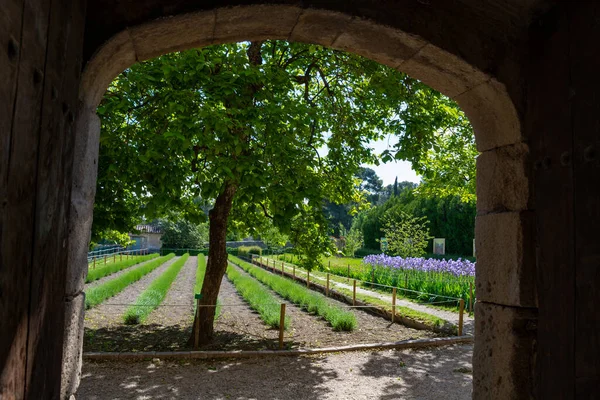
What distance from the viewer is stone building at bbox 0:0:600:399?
147cm

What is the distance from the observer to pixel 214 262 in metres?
9.19

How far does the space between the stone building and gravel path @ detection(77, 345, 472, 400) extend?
4.40m

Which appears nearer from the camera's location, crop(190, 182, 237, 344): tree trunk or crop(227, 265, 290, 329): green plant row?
crop(190, 182, 237, 344): tree trunk

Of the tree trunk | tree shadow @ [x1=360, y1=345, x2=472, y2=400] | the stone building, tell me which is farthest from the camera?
the tree trunk

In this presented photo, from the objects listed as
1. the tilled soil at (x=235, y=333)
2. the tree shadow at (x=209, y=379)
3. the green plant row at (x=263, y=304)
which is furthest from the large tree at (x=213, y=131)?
the green plant row at (x=263, y=304)

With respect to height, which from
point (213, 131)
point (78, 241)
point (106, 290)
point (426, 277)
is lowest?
point (106, 290)

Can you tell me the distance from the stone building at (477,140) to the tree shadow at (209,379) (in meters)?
4.46

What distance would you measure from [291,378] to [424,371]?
2.27 meters

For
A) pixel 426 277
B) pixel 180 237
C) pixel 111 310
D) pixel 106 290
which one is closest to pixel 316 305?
pixel 111 310

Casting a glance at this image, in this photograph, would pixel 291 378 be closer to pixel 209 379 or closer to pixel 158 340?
pixel 209 379

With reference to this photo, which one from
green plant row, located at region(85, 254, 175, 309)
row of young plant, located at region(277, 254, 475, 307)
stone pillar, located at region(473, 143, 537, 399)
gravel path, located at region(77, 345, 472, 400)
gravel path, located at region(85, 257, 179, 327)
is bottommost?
gravel path, located at region(85, 257, 179, 327)

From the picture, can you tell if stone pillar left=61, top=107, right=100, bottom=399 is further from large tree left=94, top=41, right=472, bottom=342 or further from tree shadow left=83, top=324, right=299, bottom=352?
tree shadow left=83, top=324, right=299, bottom=352

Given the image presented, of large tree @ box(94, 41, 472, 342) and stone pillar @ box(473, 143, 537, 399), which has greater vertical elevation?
large tree @ box(94, 41, 472, 342)

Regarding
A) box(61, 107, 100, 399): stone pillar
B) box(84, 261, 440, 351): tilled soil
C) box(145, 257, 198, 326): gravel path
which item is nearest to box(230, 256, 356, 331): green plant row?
box(84, 261, 440, 351): tilled soil
